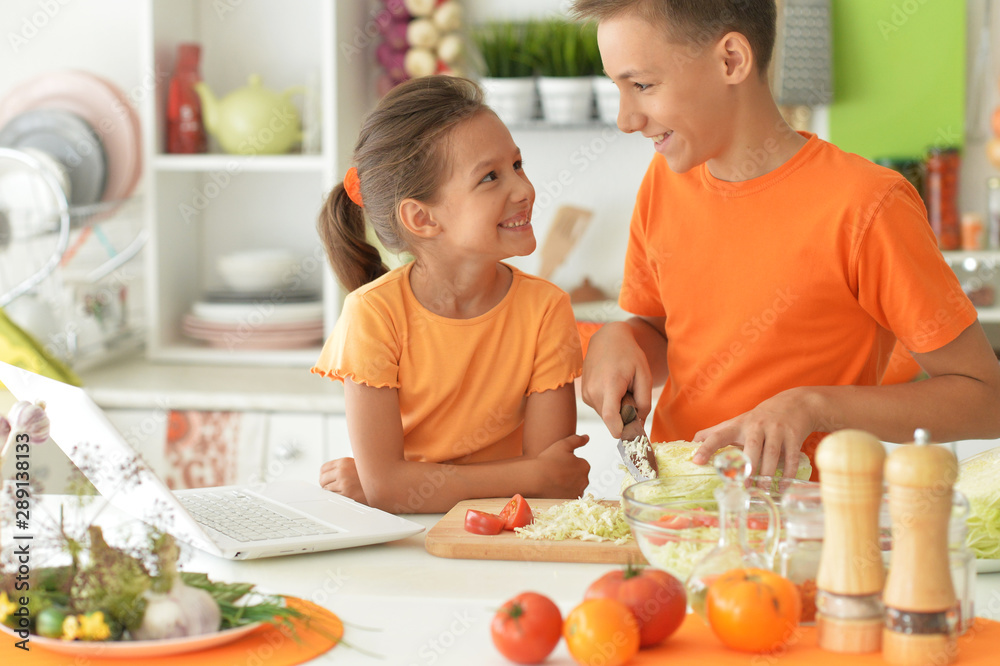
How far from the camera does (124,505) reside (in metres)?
1.05

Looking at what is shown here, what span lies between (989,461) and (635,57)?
591 mm

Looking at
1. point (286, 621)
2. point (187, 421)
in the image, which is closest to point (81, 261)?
point (187, 421)

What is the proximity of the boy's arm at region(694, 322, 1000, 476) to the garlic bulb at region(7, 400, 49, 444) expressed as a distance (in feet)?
1.95

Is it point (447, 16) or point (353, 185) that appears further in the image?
point (447, 16)

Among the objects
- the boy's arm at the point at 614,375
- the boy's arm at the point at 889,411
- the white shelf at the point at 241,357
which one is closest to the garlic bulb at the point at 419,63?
the white shelf at the point at 241,357

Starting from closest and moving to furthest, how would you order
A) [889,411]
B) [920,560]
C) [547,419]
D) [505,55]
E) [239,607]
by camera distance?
[920,560]
[239,607]
[889,411]
[547,419]
[505,55]

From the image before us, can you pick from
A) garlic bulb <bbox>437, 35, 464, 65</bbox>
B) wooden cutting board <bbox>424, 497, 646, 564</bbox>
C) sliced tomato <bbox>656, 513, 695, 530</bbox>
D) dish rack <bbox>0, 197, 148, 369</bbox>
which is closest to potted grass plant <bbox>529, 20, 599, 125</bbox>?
garlic bulb <bbox>437, 35, 464, 65</bbox>

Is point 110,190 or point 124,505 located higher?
point 110,190

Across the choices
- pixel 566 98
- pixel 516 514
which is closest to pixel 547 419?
pixel 516 514

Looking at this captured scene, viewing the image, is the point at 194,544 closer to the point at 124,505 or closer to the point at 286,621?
the point at 124,505

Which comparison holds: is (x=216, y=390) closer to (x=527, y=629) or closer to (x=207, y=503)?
(x=207, y=503)

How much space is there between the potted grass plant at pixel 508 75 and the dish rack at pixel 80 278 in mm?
988

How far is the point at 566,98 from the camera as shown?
2.41 m

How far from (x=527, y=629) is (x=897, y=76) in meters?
2.12
